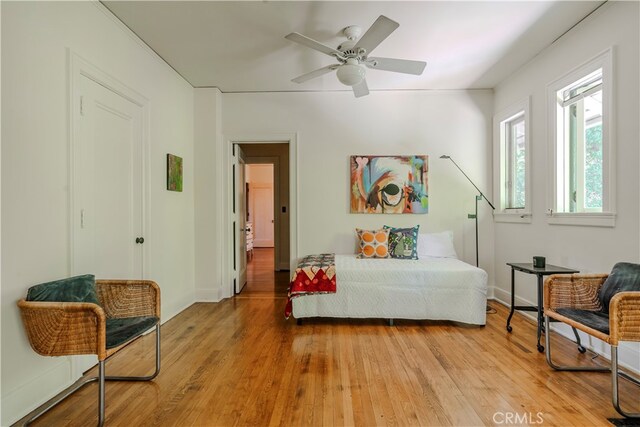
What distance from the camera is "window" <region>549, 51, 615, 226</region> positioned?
8.00 ft

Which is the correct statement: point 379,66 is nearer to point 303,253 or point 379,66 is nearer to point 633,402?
point 303,253

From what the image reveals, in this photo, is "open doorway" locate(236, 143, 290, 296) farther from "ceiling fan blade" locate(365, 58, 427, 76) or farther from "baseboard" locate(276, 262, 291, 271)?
"ceiling fan blade" locate(365, 58, 427, 76)

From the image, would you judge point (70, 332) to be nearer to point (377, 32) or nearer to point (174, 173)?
point (174, 173)

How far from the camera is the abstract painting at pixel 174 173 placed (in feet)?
11.1

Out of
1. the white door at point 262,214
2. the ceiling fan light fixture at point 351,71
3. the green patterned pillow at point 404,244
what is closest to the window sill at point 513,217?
the green patterned pillow at point 404,244

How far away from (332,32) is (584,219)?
2691 mm

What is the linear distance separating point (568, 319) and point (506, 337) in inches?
34.7

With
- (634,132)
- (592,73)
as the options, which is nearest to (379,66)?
(592,73)

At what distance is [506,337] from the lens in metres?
2.84

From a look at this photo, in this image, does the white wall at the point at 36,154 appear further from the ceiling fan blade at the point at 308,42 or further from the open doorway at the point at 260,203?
the open doorway at the point at 260,203

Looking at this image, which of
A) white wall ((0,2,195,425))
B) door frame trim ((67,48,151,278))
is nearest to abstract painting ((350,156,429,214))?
door frame trim ((67,48,151,278))

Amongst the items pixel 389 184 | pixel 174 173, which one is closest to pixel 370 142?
pixel 389 184

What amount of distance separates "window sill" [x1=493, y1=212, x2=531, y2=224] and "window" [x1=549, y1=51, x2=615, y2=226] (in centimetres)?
37

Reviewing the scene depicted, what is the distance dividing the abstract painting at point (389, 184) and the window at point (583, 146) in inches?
57.5
